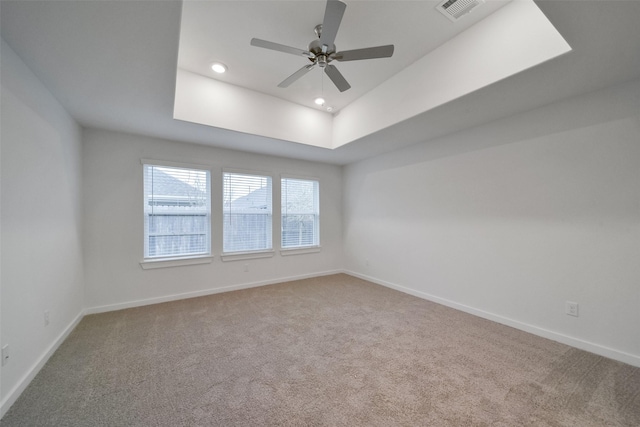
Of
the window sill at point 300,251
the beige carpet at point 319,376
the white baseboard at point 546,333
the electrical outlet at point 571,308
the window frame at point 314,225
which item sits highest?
the window frame at point 314,225

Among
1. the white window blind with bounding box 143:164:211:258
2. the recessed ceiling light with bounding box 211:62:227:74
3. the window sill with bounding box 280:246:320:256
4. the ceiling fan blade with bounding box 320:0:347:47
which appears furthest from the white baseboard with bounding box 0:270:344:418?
the ceiling fan blade with bounding box 320:0:347:47

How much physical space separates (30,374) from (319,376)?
219cm

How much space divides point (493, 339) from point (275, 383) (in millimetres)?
A: 2227

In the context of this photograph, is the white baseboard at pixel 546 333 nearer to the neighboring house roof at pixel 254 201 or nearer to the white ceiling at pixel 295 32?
the neighboring house roof at pixel 254 201

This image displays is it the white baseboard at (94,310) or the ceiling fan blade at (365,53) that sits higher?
the ceiling fan blade at (365,53)

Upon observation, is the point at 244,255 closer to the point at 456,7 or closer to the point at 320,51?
the point at 320,51

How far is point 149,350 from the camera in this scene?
2.37 meters

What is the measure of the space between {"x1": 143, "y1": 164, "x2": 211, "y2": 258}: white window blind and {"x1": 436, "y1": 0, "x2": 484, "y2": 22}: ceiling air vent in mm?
3627

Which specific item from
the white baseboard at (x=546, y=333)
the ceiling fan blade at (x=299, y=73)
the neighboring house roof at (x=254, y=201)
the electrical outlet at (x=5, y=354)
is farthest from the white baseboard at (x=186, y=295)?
the ceiling fan blade at (x=299, y=73)

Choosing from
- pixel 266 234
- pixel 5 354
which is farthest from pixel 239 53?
pixel 5 354

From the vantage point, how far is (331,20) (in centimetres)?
176

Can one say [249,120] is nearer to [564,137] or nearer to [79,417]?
[79,417]

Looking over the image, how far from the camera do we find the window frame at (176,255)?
11.7ft

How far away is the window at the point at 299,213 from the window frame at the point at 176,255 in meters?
1.33
